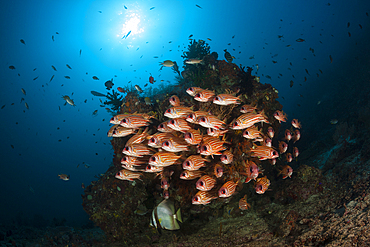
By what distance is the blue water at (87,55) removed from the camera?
1876 inches

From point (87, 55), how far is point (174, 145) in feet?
→ 297

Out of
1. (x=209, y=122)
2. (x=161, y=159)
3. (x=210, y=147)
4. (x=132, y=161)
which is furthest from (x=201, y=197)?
(x=132, y=161)

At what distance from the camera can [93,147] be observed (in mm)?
111375

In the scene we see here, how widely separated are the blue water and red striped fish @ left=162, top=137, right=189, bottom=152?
56.9 ft

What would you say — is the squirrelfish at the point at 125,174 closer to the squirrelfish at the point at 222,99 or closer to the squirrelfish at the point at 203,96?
the squirrelfish at the point at 203,96

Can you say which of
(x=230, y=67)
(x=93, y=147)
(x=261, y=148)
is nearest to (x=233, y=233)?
(x=261, y=148)

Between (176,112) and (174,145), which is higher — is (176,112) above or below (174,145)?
above

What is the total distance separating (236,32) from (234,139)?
124 m

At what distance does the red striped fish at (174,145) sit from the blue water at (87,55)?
17328mm

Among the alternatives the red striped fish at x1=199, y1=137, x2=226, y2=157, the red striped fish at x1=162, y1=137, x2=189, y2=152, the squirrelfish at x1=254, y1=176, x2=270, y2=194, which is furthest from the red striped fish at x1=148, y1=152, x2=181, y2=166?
the squirrelfish at x1=254, y1=176, x2=270, y2=194

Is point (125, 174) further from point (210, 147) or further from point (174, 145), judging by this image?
point (210, 147)

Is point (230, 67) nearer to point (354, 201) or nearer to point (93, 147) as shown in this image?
point (354, 201)

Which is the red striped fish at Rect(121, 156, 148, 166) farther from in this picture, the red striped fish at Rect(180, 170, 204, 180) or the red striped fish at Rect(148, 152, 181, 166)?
the red striped fish at Rect(180, 170, 204, 180)

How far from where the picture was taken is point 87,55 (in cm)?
7488
